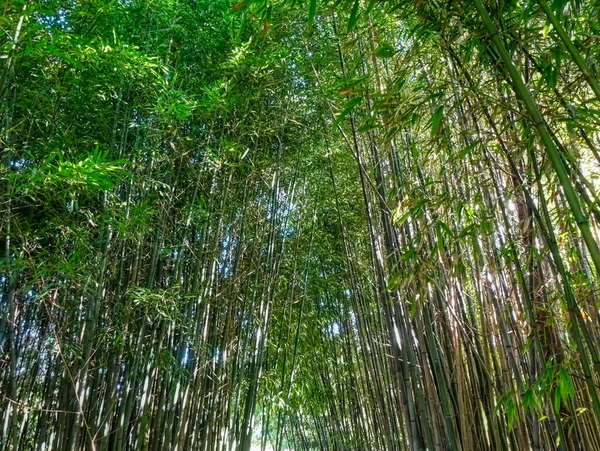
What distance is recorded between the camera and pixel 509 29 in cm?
149

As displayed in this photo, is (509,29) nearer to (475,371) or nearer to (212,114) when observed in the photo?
(475,371)

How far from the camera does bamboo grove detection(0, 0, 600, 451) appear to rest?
1833 mm

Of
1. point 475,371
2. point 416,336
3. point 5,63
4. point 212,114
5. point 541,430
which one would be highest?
point 212,114

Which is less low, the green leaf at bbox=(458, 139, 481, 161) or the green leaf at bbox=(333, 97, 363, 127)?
the green leaf at bbox=(333, 97, 363, 127)

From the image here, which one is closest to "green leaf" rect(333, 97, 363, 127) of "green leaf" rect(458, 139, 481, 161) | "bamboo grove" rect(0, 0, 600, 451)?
"bamboo grove" rect(0, 0, 600, 451)

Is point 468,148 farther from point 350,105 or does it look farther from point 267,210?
point 267,210

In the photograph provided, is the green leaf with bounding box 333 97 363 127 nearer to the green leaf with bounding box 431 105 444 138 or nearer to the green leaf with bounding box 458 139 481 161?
the green leaf with bounding box 431 105 444 138

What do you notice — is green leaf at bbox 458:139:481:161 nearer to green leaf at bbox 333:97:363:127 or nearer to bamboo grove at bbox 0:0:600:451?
bamboo grove at bbox 0:0:600:451

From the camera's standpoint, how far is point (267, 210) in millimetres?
4375

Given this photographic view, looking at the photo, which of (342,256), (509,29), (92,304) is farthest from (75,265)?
(342,256)

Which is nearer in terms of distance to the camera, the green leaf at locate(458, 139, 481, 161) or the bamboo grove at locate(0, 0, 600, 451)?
the green leaf at locate(458, 139, 481, 161)

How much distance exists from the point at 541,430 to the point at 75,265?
2513 millimetres

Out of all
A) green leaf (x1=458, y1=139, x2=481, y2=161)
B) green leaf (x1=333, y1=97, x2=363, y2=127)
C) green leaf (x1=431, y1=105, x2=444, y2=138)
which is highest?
green leaf (x1=333, y1=97, x2=363, y2=127)


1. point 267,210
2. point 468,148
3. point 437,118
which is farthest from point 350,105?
point 267,210
